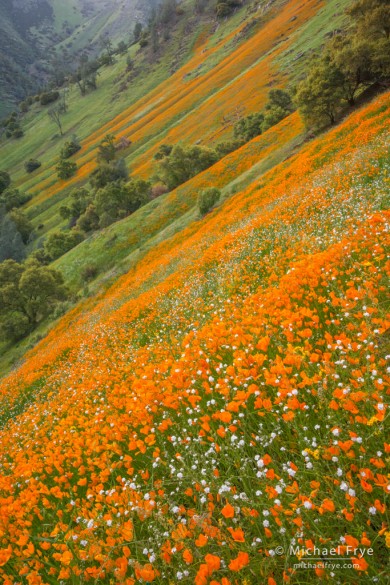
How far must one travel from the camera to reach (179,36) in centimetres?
15288

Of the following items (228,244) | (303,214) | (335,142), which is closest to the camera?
(303,214)

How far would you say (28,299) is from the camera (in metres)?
52.0

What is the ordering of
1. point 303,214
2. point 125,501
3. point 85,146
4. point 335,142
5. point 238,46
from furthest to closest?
point 85,146
point 238,46
point 335,142
point 303,214
point 125,501

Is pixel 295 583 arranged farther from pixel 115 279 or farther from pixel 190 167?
pixel 190 167

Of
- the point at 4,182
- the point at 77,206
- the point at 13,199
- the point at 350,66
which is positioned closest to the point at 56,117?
the point at 4,182

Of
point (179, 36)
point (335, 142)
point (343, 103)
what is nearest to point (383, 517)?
point (335, 142)

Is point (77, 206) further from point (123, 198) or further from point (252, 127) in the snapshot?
point (252, 127)

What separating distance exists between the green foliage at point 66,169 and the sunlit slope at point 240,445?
11455 centimetres

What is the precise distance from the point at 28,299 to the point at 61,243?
21686 mm

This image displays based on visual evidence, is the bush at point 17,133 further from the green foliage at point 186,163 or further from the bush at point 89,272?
the bush at point 89,272

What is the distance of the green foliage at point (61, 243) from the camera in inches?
2735

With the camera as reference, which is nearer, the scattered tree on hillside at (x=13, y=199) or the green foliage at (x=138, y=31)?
the scattered tree on hillside at (x=13, y=199)

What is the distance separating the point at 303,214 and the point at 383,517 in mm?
11604

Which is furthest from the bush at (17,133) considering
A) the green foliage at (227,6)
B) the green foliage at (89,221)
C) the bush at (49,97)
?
the green foliage at (89,221)
